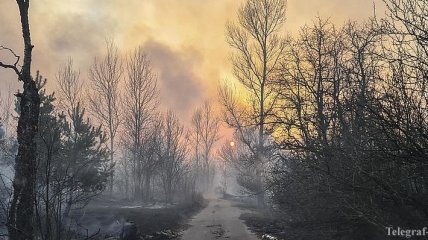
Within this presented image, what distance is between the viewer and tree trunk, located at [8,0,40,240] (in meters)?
6.65

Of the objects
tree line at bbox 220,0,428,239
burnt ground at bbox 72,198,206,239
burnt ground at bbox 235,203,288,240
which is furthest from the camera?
burnt ground at bbox 72,198,206,239

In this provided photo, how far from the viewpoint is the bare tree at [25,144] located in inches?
262

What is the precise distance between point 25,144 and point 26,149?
10 cm

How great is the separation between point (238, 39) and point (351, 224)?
22476mm

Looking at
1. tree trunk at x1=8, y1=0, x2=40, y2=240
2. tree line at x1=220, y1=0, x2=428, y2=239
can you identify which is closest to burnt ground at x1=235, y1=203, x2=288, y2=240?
tree line at x1=220, y1=0, x2=428, y2=239

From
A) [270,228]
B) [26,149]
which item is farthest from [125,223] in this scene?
[26,149]

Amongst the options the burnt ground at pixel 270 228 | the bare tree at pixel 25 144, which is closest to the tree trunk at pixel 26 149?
the bare tree at pixel 25 144

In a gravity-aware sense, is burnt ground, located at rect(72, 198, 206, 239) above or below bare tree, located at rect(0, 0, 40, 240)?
below

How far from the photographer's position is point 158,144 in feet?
127

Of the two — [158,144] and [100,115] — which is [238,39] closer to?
[158,144]

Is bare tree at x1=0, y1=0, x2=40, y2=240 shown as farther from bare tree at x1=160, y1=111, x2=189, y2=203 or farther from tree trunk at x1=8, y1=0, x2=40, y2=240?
bare tree at x1=160, y1=111, x2=189, y2=203

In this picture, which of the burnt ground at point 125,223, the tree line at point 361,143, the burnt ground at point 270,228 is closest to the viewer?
the tree line at point 361,143

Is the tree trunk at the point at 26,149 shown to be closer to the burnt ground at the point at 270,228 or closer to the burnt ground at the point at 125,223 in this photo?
the burnt ground at the point at 125,223

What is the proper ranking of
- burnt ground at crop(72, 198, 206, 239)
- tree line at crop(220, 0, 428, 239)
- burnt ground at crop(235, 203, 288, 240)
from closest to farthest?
tree line at crop(220, 0, 428, 239), burnt ground at crop(235, 203, 288, 240), burnt ground at crop(72, 198, 206, 239)
